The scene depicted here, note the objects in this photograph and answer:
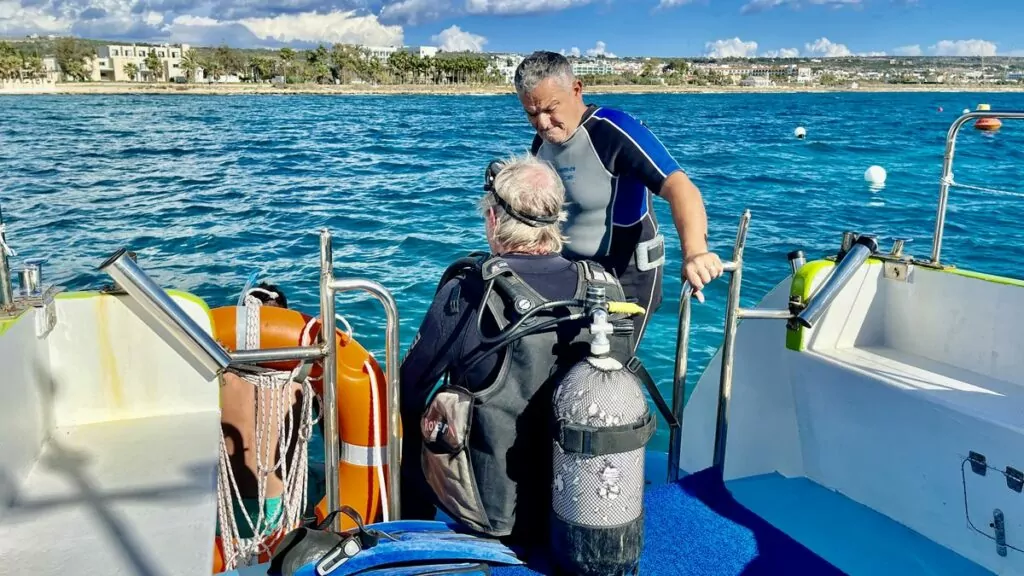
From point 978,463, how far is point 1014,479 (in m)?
0.12

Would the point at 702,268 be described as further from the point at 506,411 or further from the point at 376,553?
the point at 376,553

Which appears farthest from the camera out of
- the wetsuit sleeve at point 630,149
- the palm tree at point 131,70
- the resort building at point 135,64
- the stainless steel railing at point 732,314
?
the resort building at point 135,64

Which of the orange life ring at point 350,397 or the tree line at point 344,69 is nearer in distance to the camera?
the orange life ring at point 350,397

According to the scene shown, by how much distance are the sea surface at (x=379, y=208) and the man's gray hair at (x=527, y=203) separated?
6.14 ft

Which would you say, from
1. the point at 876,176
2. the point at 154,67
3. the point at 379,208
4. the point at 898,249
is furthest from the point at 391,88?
the point at 898,249

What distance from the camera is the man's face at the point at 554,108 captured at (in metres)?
2.96

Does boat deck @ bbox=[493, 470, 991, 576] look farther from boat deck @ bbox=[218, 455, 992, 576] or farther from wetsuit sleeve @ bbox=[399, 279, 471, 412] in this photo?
wetsuit sleeve @ bbox=[399, 279, 471, 412]

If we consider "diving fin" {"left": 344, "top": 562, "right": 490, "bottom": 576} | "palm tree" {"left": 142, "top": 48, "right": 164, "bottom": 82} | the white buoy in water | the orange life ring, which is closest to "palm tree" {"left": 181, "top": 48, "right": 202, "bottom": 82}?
"palm tree" {"left": 142, "top": 48, "right": 164, "bottom": 82}

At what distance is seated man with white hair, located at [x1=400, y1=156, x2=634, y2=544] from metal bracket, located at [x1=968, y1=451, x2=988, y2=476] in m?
1.32

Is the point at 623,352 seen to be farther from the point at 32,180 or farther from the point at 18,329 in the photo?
the point at 32,180

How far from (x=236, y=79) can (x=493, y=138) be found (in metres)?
120

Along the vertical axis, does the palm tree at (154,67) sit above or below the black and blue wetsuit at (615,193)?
above

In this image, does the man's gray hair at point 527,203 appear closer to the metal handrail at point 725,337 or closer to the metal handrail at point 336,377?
the metal handrail at point 336,377

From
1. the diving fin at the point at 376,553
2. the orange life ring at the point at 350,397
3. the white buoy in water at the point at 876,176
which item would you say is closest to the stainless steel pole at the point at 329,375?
the orange life ring at the point at 350,397
